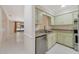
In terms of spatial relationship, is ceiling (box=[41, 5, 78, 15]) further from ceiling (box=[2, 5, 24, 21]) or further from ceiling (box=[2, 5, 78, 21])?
ceiling (box=[2, 5, 24, 21])

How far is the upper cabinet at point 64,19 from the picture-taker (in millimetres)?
1011

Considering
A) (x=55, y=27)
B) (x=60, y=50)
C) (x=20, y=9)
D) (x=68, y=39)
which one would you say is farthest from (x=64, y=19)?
(x=20, y=9)

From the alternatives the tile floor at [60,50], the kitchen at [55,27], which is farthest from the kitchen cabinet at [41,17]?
the tile floor at [60,50]

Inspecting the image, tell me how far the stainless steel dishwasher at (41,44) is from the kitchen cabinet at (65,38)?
179 millimetres

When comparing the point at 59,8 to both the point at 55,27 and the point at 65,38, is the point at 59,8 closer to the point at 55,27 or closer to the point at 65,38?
the point at 55,27

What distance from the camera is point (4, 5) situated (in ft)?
3.32

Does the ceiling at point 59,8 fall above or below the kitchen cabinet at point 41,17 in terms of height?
above

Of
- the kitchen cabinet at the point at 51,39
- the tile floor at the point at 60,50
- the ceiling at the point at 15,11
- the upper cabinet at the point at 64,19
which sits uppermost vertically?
the ceiling at the point at 15,11

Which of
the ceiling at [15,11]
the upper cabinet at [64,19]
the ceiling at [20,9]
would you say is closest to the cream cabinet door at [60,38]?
the upper cabinet at [64,19]

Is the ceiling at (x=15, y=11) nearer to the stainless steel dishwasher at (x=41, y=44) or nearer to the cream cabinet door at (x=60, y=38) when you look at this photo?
the stainless steel dishwasher at (x=41, y=44)

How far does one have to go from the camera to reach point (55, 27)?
1070 millimetres

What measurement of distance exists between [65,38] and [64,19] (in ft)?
0.76
